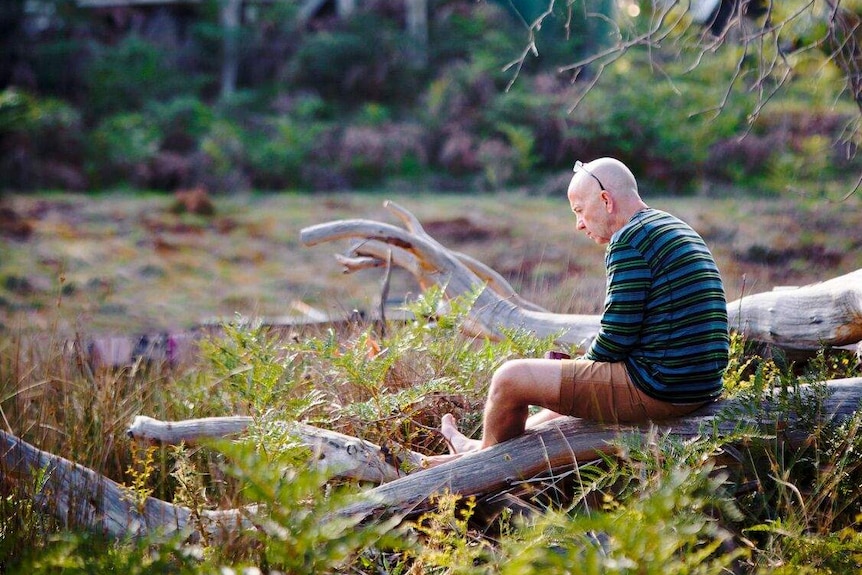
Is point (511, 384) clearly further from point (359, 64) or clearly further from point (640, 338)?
point (359, 64)

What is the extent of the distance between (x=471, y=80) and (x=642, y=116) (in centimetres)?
367

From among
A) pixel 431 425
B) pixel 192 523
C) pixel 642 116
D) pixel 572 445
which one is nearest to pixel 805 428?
pixel 572 445

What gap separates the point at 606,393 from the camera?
379 cm

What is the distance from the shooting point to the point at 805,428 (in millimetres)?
3781

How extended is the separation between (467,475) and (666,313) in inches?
45.9

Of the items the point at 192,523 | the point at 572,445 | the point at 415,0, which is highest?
the point at 415,0

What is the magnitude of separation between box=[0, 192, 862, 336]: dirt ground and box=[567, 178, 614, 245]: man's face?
5.77 m

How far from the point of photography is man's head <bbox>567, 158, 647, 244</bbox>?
12.8 ft

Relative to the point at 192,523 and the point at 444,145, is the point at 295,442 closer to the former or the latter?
the point at 192,523

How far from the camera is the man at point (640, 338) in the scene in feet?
12.1

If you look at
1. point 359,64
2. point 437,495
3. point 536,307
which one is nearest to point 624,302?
point 437,495

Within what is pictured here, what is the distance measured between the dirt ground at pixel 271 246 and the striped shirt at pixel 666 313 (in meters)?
5.88

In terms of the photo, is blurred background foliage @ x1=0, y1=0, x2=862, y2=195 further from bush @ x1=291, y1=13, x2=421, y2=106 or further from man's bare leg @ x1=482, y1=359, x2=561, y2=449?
man's bare leg @ x1=482, y1=359, x2=561, y2=449

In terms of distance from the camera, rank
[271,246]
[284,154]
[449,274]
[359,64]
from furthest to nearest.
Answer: [359,64], [284,154], [271,246], [449,274]
